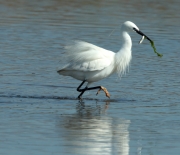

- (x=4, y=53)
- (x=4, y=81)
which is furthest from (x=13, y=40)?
(x=4, y=81)

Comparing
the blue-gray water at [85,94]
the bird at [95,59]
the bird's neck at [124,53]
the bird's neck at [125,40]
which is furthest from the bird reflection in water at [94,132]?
the bird's neck at [125,40]

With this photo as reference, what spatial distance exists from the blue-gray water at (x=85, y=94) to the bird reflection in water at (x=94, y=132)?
12mm

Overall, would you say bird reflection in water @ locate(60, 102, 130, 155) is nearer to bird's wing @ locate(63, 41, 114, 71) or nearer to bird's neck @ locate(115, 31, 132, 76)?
bird's wing @ locate(63, 41, 114, 71)

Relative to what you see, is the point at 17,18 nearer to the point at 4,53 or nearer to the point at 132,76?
the point at 4,53

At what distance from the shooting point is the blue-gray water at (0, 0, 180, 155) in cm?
854

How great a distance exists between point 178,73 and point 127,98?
2.53 meters

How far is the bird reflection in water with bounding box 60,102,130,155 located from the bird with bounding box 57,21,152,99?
87cm

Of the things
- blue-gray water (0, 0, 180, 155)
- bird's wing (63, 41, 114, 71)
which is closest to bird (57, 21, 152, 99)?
bird's wing (63, 41, 114, 71)

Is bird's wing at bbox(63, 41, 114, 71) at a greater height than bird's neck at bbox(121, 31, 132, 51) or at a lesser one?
lesser

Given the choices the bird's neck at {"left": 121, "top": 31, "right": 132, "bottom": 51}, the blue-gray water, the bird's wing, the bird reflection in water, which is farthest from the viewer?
the bird's neck at {"left": 121, "top": 31, "right": 132, "bottom": 51}

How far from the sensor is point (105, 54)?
11.8 meters

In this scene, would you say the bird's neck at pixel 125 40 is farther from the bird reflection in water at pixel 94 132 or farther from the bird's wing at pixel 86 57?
the bird reflection in water at pixel 94 132

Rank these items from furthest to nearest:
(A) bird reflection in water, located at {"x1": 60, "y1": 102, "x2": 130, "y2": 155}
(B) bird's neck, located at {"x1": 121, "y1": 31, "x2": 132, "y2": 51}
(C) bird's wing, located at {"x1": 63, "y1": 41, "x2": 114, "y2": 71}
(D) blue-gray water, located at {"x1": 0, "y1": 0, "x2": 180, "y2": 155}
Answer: (B) bird's neck, located at {"x1": 121, "y1": 31, "x2": 132, "y2": 51}
(C) bird's wing, located at {"x1": 63, "y1": 41, "x2": 114, "y2": 71}
(D) blue-gray water, located at {"x1": 0, "y1": 0, "x2": 180, "y2": 155}
(A) bird reflection in water, located at {"x1": 60, "y1": 102, "x2": 130, "y2": 155}

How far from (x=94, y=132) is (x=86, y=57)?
9.48 feet
